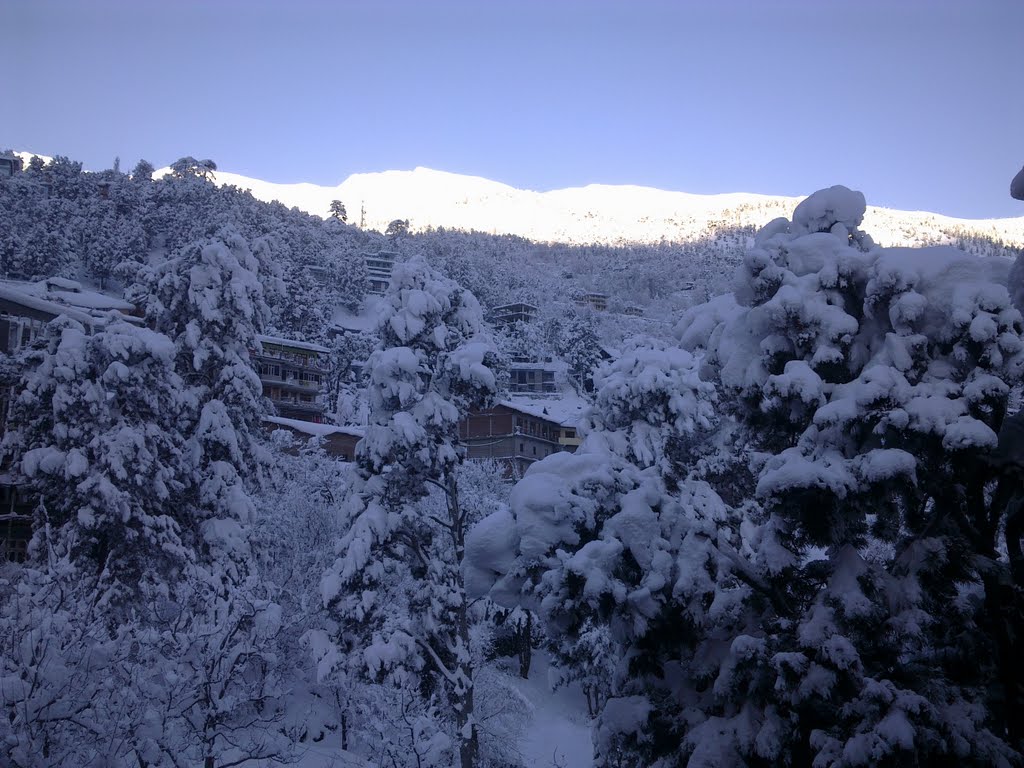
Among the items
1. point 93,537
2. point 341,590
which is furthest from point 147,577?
point 341,590

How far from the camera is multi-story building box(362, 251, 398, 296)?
126m

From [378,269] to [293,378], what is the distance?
222ft

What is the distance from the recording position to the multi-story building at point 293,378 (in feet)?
235

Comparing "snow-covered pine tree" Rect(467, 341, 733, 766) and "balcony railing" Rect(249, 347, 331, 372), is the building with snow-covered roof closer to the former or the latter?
"balcony railing" Rect(249, 347, 331, 372)

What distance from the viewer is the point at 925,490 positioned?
7473 millimetres

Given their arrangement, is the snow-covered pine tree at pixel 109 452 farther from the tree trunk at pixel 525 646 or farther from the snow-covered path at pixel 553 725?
the tree trunk at pixel 525 646

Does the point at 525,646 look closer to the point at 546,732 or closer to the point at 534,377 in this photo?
the point at 546,732

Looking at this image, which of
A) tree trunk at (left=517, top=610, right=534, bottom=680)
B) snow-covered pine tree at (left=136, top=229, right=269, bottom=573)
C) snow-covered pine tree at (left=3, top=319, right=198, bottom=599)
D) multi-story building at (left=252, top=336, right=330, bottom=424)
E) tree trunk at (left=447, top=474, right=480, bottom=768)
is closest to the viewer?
tree trunk at (left=447, top=474, right=480, bottom=768)

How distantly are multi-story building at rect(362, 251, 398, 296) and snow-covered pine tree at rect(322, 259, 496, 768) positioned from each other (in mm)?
103495

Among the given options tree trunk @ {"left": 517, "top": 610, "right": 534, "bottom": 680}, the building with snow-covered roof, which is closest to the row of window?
the building with snow-covered roof

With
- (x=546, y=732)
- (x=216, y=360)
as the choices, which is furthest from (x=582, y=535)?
→ (x=546, y=732)

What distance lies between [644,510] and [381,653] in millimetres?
11812

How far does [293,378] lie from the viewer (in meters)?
73.1

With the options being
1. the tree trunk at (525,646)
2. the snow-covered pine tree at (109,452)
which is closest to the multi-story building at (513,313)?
the tree trunk at (525,646)
